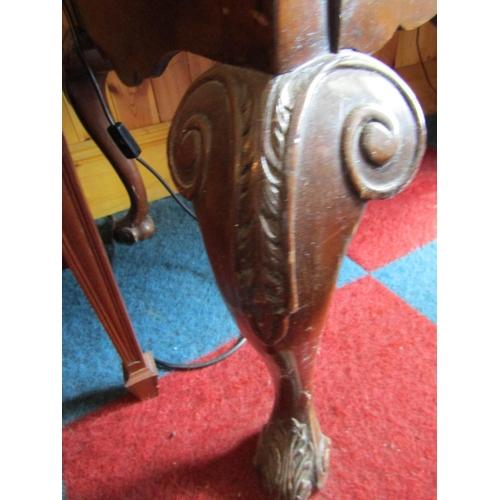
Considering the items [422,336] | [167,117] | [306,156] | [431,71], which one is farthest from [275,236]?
[431,71]

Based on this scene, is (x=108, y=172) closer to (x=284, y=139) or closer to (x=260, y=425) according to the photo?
(x=260, y=425)

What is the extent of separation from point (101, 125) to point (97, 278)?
312 millimetres

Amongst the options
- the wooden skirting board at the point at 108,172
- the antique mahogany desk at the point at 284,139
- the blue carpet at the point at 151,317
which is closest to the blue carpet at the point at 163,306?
the blue carpet at the point at 151,317

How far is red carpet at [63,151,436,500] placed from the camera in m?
0.53

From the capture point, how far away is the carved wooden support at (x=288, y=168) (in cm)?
24

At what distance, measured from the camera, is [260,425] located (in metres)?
0.59

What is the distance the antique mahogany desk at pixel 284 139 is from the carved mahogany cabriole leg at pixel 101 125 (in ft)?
1.02

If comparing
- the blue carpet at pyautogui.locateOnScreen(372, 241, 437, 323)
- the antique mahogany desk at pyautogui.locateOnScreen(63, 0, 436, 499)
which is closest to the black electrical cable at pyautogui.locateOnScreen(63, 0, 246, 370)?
the antique mahogany desk at pyautogui.locateOnScreen(63, 0, 436, 499)

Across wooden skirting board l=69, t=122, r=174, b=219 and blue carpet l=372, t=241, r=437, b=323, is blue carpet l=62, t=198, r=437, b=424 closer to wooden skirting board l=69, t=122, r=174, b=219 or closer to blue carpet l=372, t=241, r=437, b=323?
blue carpet l=372, t=241, r=437, b=323

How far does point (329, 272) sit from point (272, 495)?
1.16ft

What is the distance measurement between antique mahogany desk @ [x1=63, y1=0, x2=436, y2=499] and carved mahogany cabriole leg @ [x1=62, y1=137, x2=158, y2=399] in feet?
0.55

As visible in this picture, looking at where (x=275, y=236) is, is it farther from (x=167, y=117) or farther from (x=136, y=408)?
(x=167, y=117)

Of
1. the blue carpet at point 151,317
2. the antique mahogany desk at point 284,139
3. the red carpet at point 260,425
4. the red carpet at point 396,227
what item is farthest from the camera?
the red carpet at point 396,227

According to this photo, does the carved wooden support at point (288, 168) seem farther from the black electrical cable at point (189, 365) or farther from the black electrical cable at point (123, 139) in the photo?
the black electrical cable at point (189, 365)
